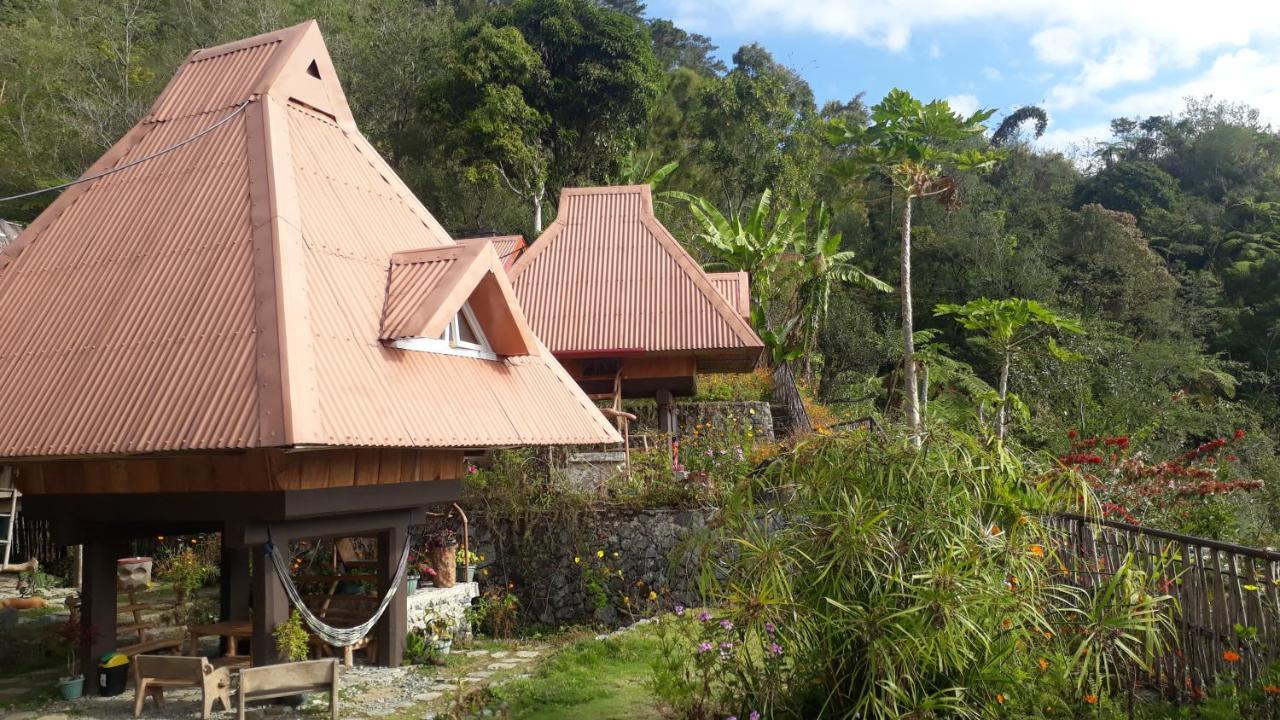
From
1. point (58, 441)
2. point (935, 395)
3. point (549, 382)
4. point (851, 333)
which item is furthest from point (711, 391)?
point (58, 441)

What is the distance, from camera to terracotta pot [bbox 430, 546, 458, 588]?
12.0 m

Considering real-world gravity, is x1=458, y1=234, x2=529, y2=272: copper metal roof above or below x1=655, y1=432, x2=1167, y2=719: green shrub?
above

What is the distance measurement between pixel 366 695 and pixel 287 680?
158 centimetres

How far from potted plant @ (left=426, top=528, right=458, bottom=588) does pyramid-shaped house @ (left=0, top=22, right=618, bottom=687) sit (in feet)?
5.25

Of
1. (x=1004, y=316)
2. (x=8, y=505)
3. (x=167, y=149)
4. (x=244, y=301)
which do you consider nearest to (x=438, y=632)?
(x=244, y=301)

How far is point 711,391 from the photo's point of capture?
2273cm

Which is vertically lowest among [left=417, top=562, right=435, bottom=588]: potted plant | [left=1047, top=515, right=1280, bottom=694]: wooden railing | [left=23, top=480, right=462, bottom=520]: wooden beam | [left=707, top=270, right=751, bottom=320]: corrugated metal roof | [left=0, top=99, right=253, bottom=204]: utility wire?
[left=417, top=562, right=435, bottom=588]: potted plant

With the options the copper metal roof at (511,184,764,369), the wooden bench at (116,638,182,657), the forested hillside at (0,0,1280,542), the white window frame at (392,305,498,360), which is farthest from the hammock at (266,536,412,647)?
the forested hillside at (0,0,1280,542)

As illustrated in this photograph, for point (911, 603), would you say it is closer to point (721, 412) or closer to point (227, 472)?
point (227, 472)

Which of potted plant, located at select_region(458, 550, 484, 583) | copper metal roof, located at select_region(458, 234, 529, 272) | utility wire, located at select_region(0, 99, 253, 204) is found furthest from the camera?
copper metal roof, located at select_region(458, 234, 529, 272)

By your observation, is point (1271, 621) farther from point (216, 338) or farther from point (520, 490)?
point (520, 490)

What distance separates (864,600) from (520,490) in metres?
8.08

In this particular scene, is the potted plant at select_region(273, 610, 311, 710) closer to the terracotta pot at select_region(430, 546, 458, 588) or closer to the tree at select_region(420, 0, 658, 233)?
the terracotta pot at select_region(430, 546, 458, 588)

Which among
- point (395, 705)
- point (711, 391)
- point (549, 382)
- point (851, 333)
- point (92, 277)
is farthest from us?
point (851, 333)
